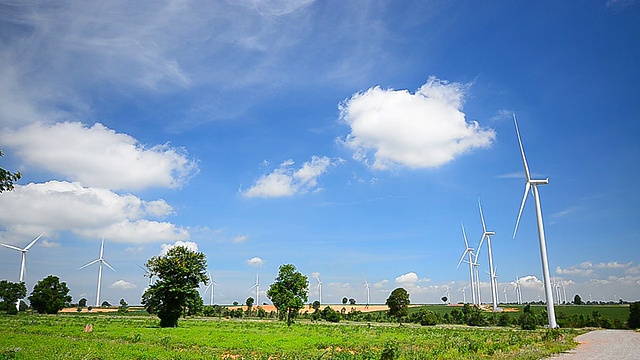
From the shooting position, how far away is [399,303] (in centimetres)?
8775

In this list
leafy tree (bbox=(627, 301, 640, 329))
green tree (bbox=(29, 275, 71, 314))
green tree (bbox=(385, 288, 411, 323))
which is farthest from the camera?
green tree (bbox=(29, 275, 71, 314))

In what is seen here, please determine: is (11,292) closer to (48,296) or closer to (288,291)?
(48,296)

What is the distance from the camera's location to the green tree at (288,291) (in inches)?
3004

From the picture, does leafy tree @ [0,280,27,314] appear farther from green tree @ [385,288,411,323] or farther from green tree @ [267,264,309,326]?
green tree @ [385,288,411,323]

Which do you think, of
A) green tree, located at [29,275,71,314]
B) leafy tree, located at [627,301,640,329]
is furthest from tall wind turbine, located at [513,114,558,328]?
green tree, located at [29,275,71,314]

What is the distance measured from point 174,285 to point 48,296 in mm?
70391

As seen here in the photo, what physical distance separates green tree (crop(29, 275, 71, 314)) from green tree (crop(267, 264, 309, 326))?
61836 mm

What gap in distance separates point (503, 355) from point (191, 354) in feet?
64.6

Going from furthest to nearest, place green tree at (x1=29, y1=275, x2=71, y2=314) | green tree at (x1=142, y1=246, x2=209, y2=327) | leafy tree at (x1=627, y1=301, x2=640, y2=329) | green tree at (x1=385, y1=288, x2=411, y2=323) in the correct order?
green tree at (x1=29, y1=275, x2=71, y2=314)
green tree at (x1=385, y1=288, x2=411, y2=323)
leafy tree at (x1=627, y1=301, x2=640, y2=329)
green tree at (x1=142, y1=246, x2=209, y2=327)

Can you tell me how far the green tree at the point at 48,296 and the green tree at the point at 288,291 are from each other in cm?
6184

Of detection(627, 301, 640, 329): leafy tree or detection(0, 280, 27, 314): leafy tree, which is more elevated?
detection(0, 280, 27, 314): leafy tree

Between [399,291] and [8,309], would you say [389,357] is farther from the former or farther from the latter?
[8,309]

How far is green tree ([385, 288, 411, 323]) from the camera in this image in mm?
87438

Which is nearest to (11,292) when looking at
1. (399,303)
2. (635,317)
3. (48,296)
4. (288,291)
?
(48,296)
